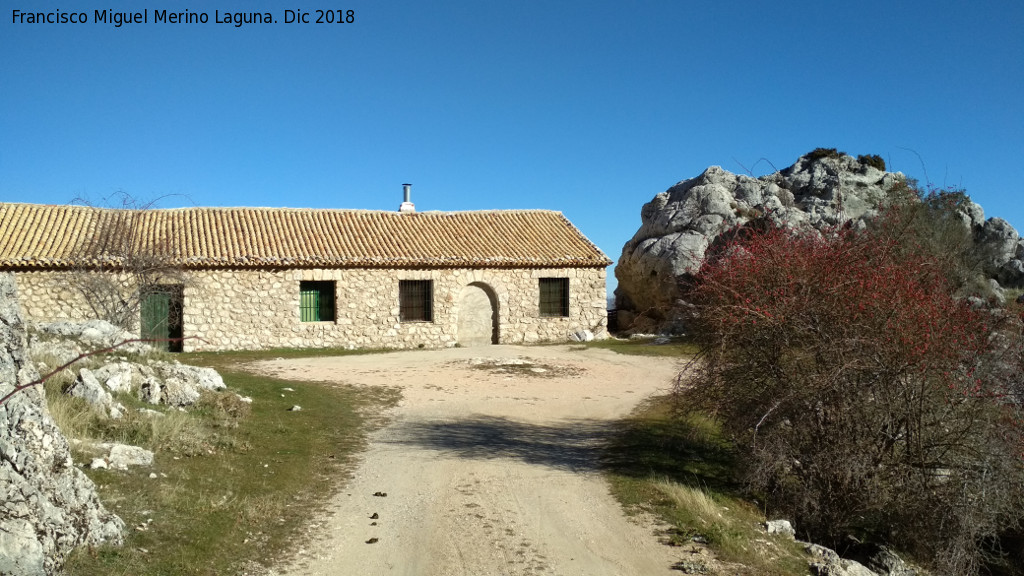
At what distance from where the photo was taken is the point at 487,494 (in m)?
6.94

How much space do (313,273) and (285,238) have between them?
194cm

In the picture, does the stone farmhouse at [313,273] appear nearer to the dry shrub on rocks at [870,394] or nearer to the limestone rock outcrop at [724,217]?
the limestone rock outcrop at [724,217]

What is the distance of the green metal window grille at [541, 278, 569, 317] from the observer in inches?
876

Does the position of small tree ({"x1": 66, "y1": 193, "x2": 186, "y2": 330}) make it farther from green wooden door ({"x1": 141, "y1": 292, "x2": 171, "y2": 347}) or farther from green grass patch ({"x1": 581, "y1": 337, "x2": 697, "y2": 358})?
green grass patch ({"x1": 581, "y1": 337, "x2": 697, "y2": 358})

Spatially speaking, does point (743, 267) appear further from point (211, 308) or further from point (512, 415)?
point (211, 308)

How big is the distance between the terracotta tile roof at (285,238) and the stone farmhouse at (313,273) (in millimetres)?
49

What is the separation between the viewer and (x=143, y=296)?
699 inches

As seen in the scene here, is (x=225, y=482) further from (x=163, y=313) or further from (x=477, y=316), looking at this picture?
(x=477, y=316)

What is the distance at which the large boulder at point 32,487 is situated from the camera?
12.7 ft

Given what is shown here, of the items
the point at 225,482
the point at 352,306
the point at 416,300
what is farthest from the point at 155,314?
the point at 225,482

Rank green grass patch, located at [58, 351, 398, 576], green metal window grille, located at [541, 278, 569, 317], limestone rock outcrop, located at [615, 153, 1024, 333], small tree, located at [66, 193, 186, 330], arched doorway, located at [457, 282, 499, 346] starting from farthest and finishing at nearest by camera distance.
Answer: limestone rock outcrop, located at [615, 153, 1024, 333]
green metal window grille, located at [541, 278, 569, 317]
arched doorway, located at [457, 282, 499, 346]
small tree, located at [66, 193, 186, 330]
green grass patch, located at [58, 351, 398, 576]

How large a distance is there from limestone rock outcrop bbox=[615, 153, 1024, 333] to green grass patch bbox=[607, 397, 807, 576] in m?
14.4

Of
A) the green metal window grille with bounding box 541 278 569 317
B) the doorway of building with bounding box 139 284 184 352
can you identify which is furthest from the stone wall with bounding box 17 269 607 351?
the doorway of building with bounding box 139 284 184 352

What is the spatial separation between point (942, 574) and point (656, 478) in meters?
2.70
